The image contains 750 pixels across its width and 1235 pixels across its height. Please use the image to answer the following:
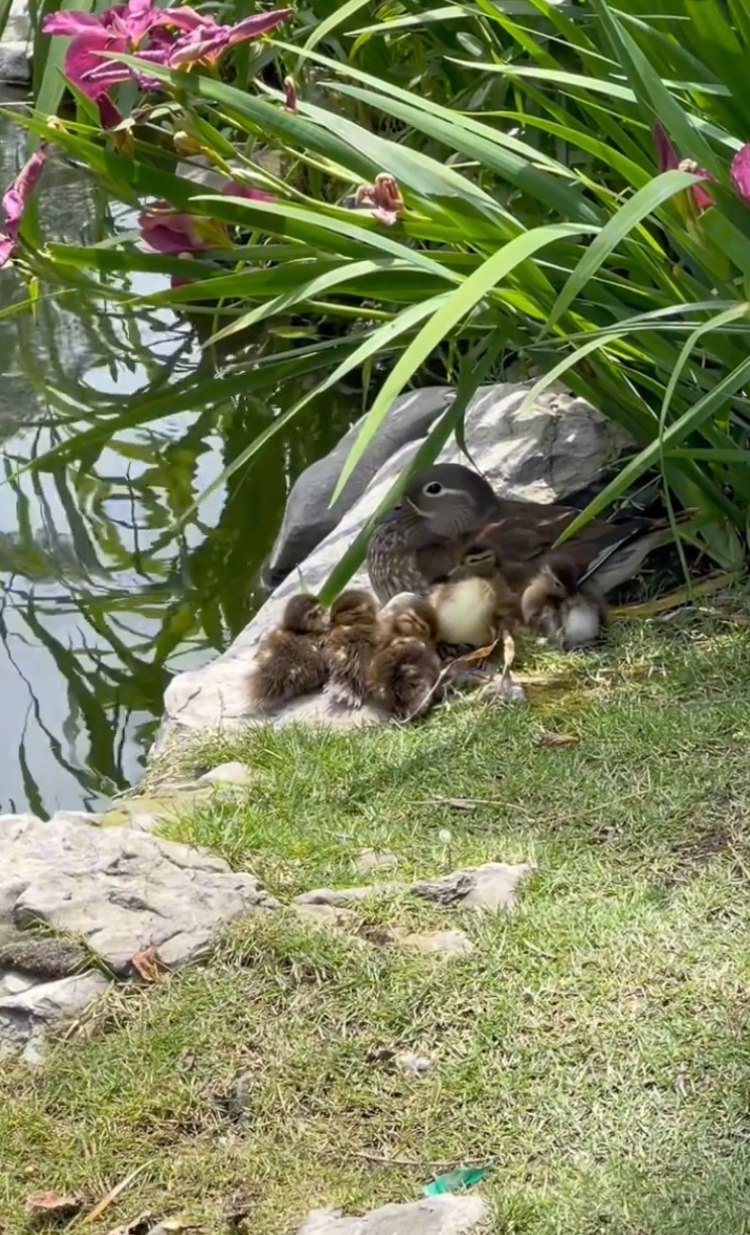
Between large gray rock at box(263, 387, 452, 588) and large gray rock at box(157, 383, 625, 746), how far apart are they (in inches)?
5.3

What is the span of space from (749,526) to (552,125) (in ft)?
3.28

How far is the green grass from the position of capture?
222 centimetres

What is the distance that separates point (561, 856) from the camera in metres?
2.90

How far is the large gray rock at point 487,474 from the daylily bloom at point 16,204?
1258mm

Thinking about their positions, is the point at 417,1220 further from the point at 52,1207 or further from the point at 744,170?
the point at 744,170

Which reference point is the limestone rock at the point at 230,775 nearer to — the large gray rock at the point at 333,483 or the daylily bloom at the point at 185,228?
the daylily bloom at the point at 185,228

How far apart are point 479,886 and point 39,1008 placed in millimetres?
763

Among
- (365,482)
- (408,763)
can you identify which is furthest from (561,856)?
(365,482)

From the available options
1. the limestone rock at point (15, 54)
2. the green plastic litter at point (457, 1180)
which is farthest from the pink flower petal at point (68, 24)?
the limestone rock at point (15, 54)

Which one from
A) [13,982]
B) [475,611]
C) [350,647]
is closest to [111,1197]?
[13,982]

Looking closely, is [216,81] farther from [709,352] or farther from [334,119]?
[709,352]

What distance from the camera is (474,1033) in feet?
8.13

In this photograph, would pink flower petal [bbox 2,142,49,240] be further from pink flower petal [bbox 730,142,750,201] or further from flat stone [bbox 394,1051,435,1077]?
flat stone [bbox 394,1051,435,1077]

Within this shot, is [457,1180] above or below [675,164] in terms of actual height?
below
